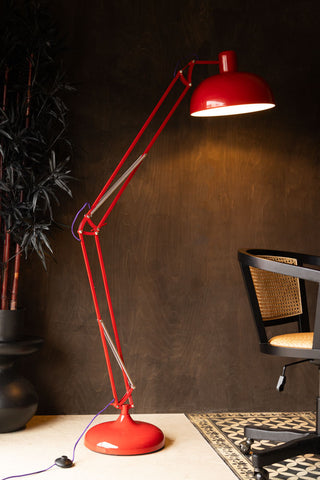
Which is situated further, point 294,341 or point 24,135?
point 24,135

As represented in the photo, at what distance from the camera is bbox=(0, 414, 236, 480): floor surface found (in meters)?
2.40

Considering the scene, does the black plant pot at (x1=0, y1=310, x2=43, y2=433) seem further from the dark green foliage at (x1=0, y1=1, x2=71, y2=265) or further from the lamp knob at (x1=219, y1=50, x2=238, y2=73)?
the lamp knob at (x1=219, y1=50, x2=238, y2=73)

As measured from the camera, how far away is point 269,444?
2826mm

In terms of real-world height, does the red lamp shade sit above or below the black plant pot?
above

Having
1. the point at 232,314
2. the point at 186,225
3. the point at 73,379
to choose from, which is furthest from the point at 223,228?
the point at 73,379

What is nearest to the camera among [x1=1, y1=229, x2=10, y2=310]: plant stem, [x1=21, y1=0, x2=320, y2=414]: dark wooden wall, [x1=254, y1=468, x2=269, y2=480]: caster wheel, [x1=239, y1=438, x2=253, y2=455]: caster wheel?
[x1=254, y1=468, x2=269, y2=480]: caster wheel

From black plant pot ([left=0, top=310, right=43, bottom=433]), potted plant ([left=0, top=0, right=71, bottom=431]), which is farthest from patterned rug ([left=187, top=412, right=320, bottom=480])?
potted plant ([left=0, top=0, right=71, bottom=431])

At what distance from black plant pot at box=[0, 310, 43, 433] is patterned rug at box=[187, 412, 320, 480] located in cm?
89

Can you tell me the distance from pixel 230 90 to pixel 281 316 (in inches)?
41.6

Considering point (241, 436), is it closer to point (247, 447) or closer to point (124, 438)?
point (247, 447)

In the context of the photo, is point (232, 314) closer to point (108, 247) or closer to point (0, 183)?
point (108, 247)

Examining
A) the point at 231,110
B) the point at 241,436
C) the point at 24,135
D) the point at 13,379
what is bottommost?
the point at 241,436

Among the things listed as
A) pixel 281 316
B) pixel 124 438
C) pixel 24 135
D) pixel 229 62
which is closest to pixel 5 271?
pixel 24 135

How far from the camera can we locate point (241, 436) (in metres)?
2.90
